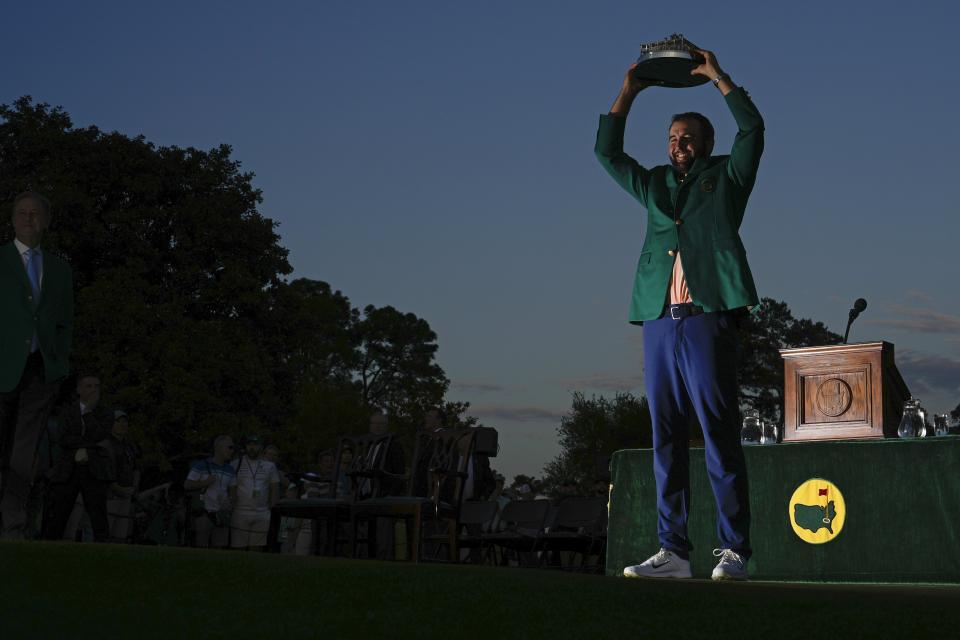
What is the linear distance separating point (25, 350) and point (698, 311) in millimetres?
3404

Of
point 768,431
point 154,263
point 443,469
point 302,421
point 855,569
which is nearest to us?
point 855,569

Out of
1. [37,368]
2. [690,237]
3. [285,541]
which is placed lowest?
[285,541]

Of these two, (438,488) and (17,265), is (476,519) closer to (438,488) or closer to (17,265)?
(438,488)

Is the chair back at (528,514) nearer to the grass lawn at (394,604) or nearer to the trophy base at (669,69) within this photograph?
the trophy base at (669,69)

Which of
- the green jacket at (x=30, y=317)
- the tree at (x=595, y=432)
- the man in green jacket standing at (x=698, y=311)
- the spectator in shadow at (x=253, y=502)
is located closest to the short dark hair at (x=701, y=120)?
the man in green jacket standing at (x=698, y=311)

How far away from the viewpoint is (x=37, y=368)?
20.6 feet

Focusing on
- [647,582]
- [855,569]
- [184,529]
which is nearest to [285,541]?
[184,529]

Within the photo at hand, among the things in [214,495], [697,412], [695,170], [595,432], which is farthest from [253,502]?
[595,432]

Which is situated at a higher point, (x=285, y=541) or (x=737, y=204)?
(x=737, y=204)

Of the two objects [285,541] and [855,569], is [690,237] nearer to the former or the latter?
[855,569]

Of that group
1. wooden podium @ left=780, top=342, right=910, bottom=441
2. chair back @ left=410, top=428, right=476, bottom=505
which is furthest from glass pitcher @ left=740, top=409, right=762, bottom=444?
chair back @ left=410, top=428, right=476, bottom=505

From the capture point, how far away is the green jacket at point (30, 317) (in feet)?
20.2

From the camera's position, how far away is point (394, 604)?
3488 mm

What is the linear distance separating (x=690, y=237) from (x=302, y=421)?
55743 mm
